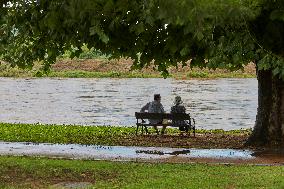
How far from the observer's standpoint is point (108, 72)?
76438 millimetres

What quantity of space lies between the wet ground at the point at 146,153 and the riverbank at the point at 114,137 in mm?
777

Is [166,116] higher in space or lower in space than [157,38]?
lower

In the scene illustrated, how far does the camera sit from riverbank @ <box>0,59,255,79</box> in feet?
231

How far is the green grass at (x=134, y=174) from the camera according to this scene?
33.8ft

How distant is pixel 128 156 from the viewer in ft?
45.1

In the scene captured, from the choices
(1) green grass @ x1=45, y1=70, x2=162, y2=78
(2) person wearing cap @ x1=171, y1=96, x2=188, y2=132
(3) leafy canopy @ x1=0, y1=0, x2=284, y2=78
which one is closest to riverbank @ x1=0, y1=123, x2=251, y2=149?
(2) person wearing cap @ x1=171, y1=96, x2=188, y2=132

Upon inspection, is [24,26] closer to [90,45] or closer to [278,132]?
[90,45]

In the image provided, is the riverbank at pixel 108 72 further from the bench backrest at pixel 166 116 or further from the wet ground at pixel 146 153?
the wet ground at pixel 146 153

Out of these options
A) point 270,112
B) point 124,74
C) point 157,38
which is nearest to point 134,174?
point 157,38

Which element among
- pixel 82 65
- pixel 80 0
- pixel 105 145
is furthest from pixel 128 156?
pixel 82 65

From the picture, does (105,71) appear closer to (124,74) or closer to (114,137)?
(124,74)

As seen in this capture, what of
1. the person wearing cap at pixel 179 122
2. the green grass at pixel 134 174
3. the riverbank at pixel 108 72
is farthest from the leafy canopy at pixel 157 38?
the riverbank at pixel 108 72

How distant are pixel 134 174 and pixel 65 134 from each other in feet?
23.2

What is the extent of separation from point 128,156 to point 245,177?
11.4ft
